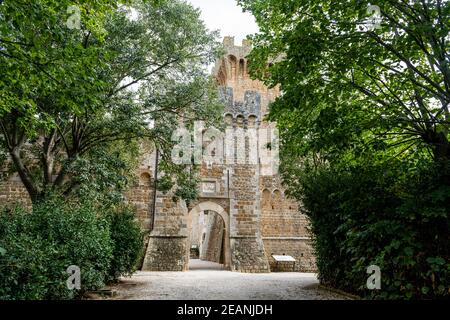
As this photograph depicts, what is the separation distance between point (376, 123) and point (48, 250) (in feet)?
17.8

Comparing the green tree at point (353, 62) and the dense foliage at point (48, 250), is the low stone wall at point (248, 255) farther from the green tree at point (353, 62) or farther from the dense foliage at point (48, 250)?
the green tree at point (353, 62)

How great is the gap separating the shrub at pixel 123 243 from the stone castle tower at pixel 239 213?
5.07 metres

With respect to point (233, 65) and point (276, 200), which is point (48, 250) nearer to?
point (276, 200)

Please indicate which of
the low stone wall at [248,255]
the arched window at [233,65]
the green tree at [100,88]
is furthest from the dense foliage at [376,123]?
the arched window at [233,65]

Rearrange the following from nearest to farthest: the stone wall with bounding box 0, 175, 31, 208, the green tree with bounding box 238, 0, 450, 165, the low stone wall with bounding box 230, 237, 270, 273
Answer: the green tree with bounding box 238, 0, 450, 165 → the stone wall with bounding box 0, 175, 31, 208 → the low stone wall with bounding box 230, 237, 270, 273

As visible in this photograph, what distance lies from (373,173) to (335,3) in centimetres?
285

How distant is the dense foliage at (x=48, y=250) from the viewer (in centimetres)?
427

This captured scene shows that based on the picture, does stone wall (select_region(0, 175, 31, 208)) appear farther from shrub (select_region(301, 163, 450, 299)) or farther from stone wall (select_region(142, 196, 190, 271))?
shrub (select_region(301, 163, 450, 299))

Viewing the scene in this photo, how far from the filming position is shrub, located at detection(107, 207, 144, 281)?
9.59m

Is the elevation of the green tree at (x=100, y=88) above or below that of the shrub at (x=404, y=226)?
above

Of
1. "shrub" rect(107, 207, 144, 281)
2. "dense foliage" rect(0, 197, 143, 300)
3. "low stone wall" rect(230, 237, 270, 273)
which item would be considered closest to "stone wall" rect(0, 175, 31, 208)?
"shrub" rect(107, 207, 144, 281)

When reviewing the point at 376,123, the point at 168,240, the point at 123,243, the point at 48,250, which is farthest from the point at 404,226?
the point at 168,240

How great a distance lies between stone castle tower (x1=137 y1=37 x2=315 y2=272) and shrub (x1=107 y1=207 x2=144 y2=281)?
5072 millimetres
